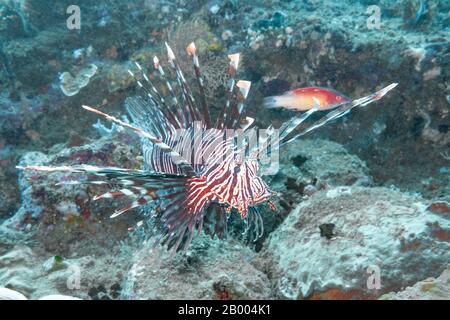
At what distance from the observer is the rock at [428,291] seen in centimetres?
192

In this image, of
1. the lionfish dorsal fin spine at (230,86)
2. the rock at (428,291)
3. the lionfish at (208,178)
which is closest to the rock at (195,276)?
the lionfish at (208,178)

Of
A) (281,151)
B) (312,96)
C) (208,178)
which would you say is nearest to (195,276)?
(208,178)

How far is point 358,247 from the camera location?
2494mm

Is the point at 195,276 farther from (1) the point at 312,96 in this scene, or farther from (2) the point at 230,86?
(1) the point at 312,96

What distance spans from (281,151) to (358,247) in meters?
3.57

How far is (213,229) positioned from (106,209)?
74.8 inches

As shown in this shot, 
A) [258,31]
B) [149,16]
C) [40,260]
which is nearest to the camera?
[40,260]

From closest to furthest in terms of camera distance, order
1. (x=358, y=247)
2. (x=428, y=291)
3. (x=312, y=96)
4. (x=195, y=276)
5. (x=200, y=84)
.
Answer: (x=428, y=291) < (x=358, y=247) < (x=195, y=276) < (x=200, y=84) < (x=312, y=96)

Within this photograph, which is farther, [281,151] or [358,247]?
[281,151]

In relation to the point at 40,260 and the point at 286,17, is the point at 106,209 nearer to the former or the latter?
the point at 40,260

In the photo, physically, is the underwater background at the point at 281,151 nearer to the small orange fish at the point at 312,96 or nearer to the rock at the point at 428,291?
the rock at the point at 428,291

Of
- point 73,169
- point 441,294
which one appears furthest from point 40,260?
point 441,294

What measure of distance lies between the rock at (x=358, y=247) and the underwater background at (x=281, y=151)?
0.01m
